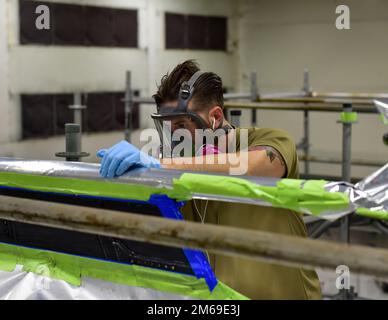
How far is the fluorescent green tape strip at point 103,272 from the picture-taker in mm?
1295

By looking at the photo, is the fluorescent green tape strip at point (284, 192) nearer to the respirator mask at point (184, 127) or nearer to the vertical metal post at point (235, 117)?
the respirator mask at point (184, 127)

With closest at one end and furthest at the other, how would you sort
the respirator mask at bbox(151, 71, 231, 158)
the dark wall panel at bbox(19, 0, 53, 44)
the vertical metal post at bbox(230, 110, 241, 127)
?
the respirator mask at bbox(151, 71, 231, 158), the vertical metal post at bbox(230, 110, 241, 127), the dark wall panel at bbox(19, 0, 53, 44)

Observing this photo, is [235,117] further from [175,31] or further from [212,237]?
[175,31]

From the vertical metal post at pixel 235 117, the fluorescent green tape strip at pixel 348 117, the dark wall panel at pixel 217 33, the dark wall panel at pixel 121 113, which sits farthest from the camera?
the dark wall panel at pixel 217 33

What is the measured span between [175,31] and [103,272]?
26.2 ft

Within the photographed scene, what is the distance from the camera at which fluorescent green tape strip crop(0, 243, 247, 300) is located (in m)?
1.29

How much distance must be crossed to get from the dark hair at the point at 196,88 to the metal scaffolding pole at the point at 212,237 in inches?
25.5

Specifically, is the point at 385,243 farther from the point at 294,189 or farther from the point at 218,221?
the point at 294,189

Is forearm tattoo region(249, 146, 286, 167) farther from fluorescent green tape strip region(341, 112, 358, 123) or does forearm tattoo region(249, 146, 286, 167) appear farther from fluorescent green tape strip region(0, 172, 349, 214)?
fluorescent green tape strip region(341, 112, 358, 123)

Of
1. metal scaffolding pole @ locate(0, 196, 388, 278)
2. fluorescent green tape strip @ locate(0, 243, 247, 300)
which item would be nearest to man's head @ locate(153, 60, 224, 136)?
fluorescent green tape strip @ locate(0, 243, 247, 300)

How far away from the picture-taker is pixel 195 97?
1751 mm

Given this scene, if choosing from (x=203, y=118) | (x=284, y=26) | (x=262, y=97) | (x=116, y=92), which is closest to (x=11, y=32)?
(x=116, y=92)

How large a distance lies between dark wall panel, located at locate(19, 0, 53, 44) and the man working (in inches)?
223

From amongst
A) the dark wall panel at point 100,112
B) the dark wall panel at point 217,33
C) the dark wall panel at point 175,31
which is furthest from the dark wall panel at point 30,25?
the dark wall panel at point 217,33
